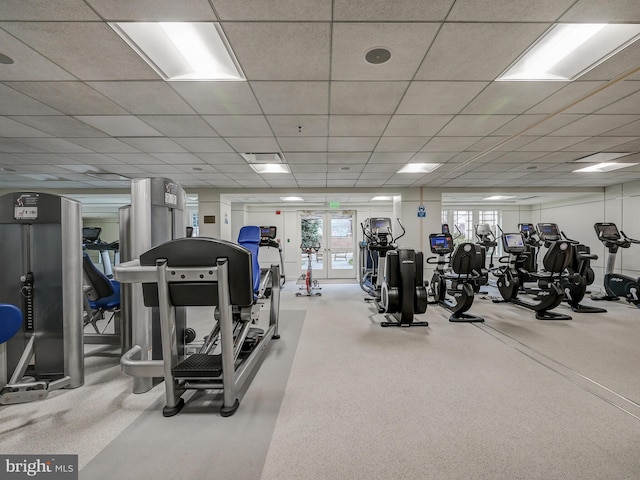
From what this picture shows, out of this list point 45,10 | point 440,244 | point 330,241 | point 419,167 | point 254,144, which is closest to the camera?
point 45,10

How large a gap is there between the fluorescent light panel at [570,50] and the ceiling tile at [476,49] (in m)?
0.12

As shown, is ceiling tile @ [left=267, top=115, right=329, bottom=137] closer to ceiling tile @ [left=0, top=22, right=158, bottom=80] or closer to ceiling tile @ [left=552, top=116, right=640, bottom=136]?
ceiling tile @ [left=0, top=22, right=158, bottom=80]

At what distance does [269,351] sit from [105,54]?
10.3 ft

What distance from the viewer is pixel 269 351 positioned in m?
3.21

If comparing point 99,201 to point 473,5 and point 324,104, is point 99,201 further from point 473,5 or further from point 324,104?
point 473,5

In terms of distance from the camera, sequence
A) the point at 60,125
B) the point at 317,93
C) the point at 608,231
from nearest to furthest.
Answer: the point at 317,93, the point at 60,125, the point at 608,231

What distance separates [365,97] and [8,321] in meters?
3.20

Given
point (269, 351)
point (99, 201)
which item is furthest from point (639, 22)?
point (99, 201)

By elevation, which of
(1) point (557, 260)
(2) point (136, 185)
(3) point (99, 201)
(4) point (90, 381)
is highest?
(3) point (99, 201)

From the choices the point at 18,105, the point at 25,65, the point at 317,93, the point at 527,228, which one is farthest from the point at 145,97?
the point at 527,228

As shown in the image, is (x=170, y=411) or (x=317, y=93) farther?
(x=317, y=93)

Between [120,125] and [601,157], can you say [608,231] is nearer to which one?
[601,157]

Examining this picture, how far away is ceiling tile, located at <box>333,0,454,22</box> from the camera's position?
5.45 feet

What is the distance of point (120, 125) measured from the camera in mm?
3428
